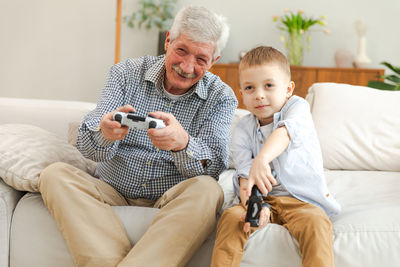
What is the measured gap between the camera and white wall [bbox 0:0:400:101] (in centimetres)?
382

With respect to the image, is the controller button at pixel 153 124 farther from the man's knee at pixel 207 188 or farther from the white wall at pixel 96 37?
the white wall at pixel 96 37

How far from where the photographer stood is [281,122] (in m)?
1.25

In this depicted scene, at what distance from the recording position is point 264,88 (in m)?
1.32

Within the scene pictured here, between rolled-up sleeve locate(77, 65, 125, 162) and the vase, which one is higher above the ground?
the vase

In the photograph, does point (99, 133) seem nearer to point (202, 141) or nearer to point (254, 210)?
point (202, 141)

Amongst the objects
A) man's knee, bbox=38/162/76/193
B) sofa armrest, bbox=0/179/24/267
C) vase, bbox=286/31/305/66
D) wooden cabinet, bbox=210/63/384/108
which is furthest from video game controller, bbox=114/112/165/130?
vase, bbox=286/31/305/66

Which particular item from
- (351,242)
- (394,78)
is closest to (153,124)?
(351,242)

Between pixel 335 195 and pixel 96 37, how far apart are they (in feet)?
Result: 10.6

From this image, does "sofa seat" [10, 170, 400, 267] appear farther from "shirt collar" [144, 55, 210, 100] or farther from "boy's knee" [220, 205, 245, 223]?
"shirt collar" [144, 55, 210, 100]

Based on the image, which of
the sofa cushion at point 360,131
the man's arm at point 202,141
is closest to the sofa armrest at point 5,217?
the man's arm at point 202,141

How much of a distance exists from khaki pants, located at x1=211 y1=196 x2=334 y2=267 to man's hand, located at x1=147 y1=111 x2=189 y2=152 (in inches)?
9.7

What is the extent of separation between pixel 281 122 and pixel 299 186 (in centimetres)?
20

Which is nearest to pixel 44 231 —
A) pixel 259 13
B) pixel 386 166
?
pixel 386 166

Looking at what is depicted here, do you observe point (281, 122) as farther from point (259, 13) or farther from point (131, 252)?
point (259, 13)
